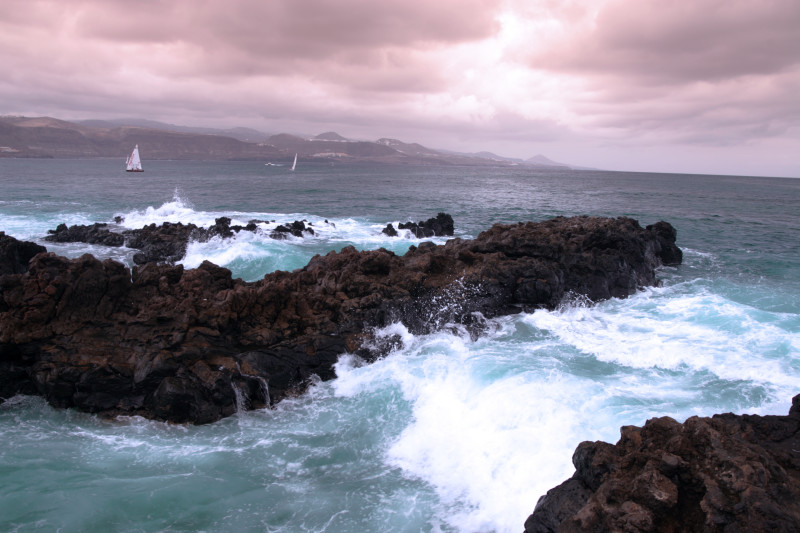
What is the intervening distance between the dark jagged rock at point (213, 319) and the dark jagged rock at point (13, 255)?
20.9 feet

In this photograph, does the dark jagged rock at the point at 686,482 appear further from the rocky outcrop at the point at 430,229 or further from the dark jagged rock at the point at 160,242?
the rocky outcrop at the point at 430,229

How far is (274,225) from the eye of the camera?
3334 cm

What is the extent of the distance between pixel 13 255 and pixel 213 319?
10.7 m

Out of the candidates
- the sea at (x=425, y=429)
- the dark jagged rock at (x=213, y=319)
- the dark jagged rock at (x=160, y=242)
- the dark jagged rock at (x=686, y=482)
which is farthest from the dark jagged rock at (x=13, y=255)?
the dark jagged rock at (x=686, y=482)

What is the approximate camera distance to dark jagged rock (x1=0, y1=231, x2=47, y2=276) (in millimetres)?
17288

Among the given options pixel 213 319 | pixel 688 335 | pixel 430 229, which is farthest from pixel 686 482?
pixel 430 229

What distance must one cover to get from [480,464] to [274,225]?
88.3 feet

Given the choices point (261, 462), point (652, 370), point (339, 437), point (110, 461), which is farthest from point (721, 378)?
point (110, 461)

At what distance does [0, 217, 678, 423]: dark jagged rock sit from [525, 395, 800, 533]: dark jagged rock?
307 inches

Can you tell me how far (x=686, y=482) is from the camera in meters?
5.52

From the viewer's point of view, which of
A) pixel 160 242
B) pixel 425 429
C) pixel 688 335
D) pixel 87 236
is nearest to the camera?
pixel 425 429

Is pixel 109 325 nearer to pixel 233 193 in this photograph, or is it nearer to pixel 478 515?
pixel 478 515

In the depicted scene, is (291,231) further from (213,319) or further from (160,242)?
(213,319)

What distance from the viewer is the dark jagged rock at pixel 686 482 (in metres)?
4.98
